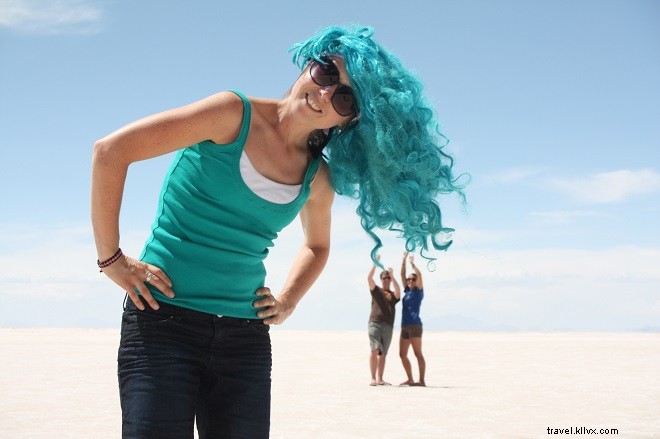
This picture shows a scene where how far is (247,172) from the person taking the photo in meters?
3.04

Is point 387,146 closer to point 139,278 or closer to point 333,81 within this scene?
point 333,81

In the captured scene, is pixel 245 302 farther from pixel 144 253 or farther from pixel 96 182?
pixel 96 182

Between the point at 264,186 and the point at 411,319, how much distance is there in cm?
1136

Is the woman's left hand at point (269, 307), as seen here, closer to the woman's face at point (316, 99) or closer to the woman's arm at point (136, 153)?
the woman's arm at point (136, 153)

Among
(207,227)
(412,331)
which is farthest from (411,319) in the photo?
(207,227)

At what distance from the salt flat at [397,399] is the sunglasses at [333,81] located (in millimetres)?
5878

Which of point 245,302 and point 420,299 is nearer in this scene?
point 245,302

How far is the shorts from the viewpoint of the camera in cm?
1387

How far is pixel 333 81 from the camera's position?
329 cm

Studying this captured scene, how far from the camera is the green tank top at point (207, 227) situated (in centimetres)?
297

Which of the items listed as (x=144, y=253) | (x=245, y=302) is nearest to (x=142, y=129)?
(x=144, y=253)

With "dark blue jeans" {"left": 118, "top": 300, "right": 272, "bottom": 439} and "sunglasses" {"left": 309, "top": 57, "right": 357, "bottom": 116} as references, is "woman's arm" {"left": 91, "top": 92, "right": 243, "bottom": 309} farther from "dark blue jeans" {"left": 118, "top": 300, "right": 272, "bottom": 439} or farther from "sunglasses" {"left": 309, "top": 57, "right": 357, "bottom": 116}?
"sunglasses" {"left": 309, "top": 57, "right": 357, "bottom": 116}

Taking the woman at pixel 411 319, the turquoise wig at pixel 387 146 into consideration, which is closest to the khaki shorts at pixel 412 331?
the woman at pixel 411 319

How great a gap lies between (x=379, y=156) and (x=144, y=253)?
109cm
